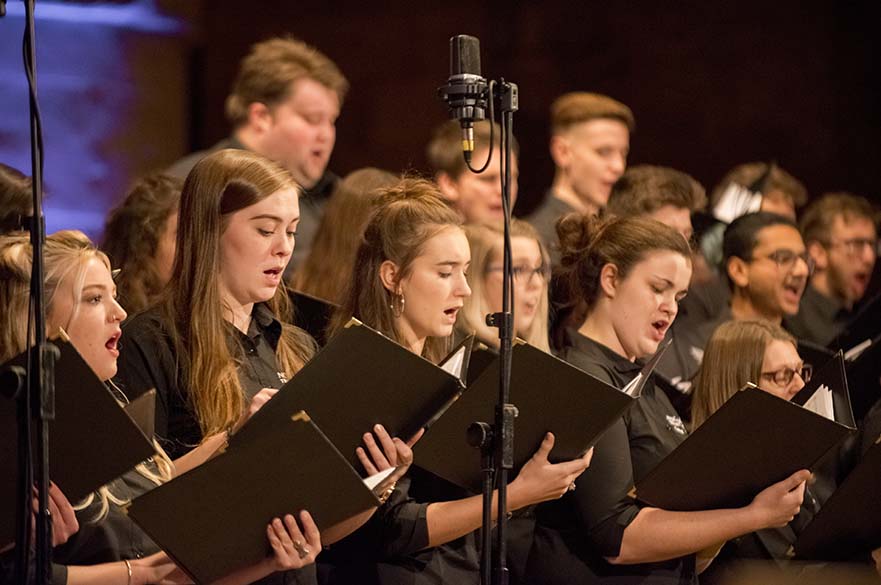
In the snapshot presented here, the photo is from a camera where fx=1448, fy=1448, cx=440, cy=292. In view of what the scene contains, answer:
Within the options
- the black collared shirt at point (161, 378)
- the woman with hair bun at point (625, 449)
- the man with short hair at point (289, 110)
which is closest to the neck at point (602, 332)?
the woman with hair bun at point (625, 449)

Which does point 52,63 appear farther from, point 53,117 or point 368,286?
point 368,286

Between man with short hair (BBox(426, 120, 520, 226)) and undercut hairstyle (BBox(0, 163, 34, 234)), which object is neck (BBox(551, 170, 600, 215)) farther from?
undercut hairstyle (BBox(0, 163, 34, 234))

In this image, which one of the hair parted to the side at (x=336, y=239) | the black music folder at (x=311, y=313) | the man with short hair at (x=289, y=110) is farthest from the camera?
the man with short hair at (x=289, y=110)

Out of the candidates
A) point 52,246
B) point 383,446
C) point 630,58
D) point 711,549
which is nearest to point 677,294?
point 711,549

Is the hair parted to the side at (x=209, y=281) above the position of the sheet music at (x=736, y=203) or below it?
above

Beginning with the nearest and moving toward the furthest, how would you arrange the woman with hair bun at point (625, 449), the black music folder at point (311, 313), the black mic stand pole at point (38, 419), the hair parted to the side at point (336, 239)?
the black mic stand pole at point (38, 419), the woman with hair bun at point (625, 449), the black music folder at point (311, 313), the hair parted to the side at point (336, 239)

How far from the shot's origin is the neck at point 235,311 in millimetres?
3195

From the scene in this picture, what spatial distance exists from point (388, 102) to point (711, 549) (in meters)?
4.20

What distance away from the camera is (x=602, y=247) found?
372 cm

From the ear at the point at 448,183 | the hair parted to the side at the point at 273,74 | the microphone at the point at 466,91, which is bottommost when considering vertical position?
the ear at the point at 448,183

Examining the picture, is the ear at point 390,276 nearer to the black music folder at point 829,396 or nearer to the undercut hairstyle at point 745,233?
the black music folder at point 829,396

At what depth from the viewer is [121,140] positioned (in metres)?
6.52

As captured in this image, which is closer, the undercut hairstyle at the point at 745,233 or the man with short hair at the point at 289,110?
the undercut hairstyle at the point at 745,233

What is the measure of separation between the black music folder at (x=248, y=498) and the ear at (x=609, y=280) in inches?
47.0
